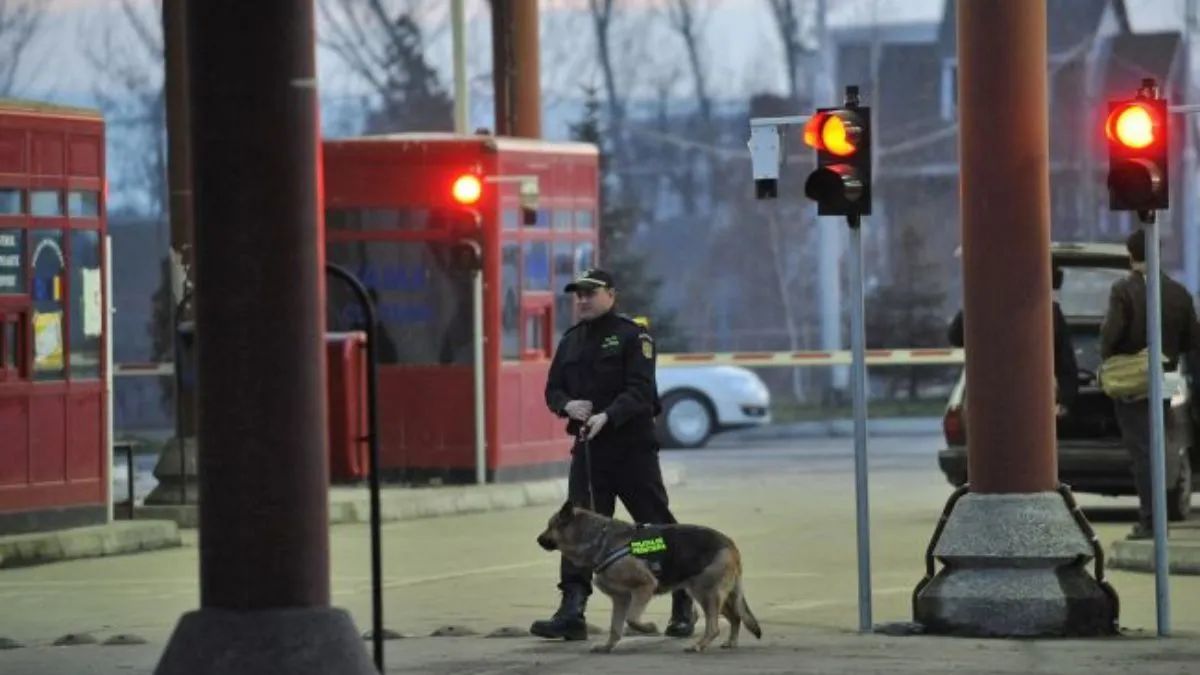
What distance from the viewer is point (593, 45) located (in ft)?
166

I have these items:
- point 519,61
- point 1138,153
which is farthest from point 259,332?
point 519,61

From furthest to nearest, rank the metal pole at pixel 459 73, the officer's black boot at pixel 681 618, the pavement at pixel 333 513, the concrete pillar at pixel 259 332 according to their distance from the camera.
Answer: the metal pole at pixel 459 73
the pavement at pixel 333 513
the officer's black boot at pixel 681 618
the concrete pillar at pixel 259 332

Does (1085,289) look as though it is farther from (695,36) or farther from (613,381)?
(695,36)

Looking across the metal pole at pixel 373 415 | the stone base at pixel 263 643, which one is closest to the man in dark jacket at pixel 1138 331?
the metal pole at pixel 373 415

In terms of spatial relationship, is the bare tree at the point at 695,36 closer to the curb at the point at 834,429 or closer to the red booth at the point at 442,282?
the curb at the point at 834,429

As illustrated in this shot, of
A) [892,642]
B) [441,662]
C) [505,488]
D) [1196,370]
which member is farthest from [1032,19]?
[505,488]

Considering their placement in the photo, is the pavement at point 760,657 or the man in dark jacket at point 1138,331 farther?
the man in dark jacket at point 1138,331

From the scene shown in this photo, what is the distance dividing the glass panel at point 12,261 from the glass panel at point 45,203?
18 centimetres

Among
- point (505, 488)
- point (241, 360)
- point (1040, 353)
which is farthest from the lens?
point (505, 488)

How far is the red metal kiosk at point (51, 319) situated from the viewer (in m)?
20.7

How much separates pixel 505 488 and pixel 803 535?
4424 millimetres

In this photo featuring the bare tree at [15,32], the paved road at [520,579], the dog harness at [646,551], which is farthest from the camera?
the bare tree at [15,32]

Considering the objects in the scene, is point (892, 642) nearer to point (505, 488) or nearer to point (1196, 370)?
point (1196, 370)

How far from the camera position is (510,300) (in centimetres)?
2691
